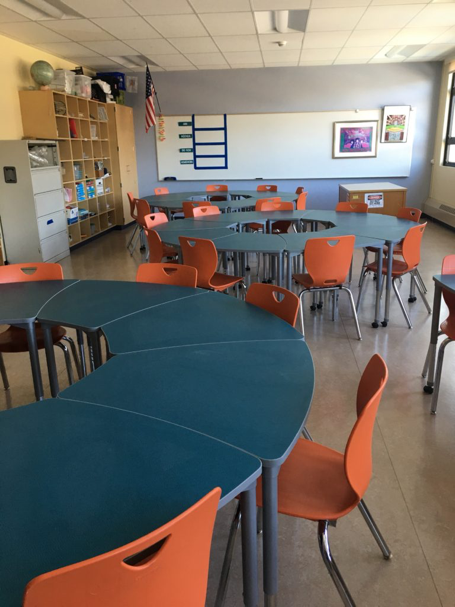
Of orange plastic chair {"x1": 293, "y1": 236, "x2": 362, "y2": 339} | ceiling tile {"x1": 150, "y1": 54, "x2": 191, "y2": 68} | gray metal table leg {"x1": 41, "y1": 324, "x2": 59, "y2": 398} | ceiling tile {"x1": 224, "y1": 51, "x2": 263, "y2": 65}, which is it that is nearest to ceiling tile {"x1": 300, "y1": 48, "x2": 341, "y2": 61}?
ceiling tile {"x1": 224, "y1": 51, "x2": 263, "y2": 65}

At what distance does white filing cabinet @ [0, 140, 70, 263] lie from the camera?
6031 millimetres

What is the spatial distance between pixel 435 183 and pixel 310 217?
17.7 feet

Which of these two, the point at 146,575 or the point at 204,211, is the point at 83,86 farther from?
the point at 146,575

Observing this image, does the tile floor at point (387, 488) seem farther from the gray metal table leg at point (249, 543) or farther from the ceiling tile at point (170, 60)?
the ceiling tile at point (170, 60)

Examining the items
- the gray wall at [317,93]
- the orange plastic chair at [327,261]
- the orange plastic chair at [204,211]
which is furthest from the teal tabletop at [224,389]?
the gray wall at [317,93]

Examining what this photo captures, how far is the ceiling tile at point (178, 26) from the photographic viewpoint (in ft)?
18.5

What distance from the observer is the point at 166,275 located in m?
2.92

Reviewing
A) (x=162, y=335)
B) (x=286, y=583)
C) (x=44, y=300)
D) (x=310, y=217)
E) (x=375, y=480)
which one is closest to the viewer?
(x=286, y=583)

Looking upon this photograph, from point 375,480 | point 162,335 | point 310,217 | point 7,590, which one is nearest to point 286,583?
point 375,480

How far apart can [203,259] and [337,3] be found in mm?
3504

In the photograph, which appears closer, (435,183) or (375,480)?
(375,480)

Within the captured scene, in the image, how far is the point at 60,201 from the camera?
22.8 feet

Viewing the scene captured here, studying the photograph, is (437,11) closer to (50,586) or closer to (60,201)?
(60,201)

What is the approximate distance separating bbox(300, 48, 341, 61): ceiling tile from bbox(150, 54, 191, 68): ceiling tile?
6.62ft
